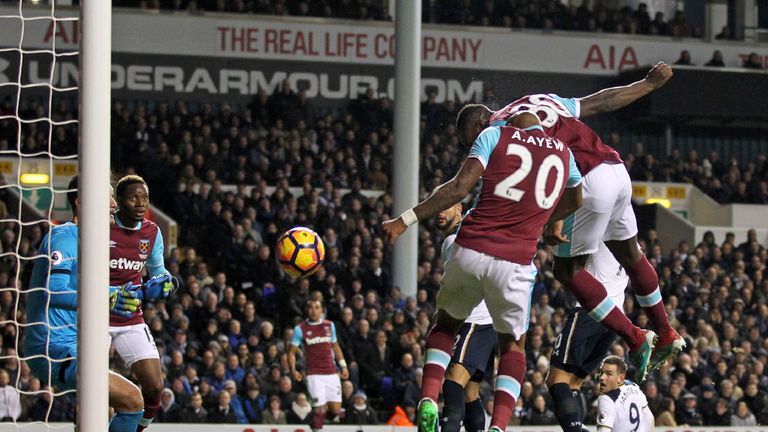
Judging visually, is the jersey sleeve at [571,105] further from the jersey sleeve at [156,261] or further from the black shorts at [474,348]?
the jersey sleeve at [156,261]

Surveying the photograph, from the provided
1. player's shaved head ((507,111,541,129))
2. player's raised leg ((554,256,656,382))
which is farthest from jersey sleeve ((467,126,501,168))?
player's raised leg ((554,256,656,382))

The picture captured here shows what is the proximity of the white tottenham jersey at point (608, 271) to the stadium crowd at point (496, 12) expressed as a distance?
58.2ft

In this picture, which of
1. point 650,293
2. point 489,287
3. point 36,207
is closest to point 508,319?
point 489,287

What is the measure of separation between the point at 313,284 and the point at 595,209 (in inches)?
410

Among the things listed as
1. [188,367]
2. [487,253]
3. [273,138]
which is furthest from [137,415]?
[273,138]

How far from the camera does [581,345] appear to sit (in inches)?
360

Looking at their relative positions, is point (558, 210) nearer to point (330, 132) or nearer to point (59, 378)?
point (59, 378)

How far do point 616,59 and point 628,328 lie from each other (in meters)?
20.5

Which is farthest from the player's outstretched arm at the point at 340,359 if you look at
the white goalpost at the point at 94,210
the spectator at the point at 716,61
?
the spectator at the point at 716,61

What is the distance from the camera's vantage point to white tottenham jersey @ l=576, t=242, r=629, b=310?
9422 mm

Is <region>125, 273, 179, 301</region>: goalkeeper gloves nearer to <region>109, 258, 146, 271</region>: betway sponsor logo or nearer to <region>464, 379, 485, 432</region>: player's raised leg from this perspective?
<region>109, 258, 146, 271</region>: betway sponsor logo

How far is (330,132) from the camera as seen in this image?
23.8 m

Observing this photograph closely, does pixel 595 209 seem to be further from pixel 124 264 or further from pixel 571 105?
pixel 124 264

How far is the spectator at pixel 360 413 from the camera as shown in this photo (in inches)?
622
